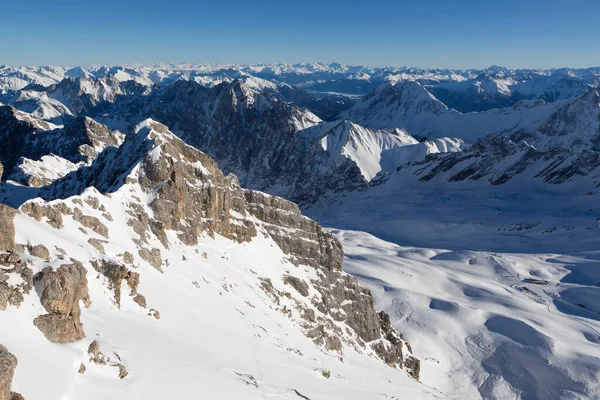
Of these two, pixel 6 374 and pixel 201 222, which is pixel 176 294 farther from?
pixel 6 374

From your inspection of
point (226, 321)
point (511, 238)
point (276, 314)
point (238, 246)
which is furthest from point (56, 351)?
point (511, 238)

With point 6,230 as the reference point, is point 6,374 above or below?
below

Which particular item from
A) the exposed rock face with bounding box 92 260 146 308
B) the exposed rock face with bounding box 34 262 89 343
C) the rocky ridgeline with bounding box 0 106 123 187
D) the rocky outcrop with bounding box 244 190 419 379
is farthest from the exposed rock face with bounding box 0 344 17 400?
the rocky ridgeline with bounding box 0 106 123 187

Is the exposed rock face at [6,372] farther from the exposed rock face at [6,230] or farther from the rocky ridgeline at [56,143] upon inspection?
the rocky ridgeline at [56,143]

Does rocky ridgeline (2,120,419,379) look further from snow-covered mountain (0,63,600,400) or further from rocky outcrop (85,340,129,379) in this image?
rocky outcrop (85,340,129,379)

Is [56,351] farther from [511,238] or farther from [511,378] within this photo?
[511,238]

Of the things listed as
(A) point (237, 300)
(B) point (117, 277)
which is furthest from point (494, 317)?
(B) point (117, 277)
